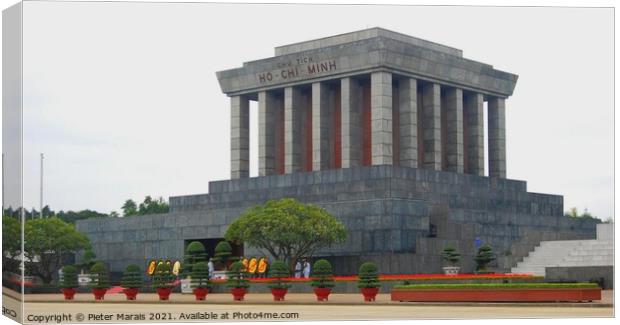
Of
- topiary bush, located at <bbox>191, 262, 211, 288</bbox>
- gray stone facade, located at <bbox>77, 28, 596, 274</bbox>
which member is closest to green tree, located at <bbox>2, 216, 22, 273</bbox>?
topiary bush, located at <bbox>191, 262, 211, 288</bbox>

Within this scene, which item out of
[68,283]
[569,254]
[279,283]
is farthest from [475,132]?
[68,283]

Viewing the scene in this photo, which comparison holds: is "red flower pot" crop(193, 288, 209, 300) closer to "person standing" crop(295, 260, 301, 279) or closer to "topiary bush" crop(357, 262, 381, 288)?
"topiary bush" crop(357, 262, 381, 288)

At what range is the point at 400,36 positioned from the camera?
5253 cm

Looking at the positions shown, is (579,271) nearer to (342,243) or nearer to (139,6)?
(342,243)

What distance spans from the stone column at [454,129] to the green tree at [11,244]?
3040 cm

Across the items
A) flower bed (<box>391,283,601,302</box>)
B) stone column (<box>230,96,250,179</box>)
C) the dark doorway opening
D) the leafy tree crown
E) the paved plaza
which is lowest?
the paved plaza

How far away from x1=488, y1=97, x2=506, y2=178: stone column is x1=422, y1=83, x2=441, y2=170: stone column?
503 centimetres

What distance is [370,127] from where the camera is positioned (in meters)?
53.4

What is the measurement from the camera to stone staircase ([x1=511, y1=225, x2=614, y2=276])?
45.4 meters

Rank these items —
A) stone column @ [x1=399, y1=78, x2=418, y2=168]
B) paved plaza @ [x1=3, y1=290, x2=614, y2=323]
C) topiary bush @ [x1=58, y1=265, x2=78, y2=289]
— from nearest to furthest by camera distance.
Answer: paved plaza @ [x1=3, y1=290, x2=614, y2=323]
topiary bush @ [x1=58, y1=265, x2=78, y2=289]
stone column @ [x1=399, y1=78, x2=418, y2=168]

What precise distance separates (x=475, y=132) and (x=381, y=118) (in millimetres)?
8126

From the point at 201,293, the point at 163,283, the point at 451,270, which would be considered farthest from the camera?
the point at 451,270

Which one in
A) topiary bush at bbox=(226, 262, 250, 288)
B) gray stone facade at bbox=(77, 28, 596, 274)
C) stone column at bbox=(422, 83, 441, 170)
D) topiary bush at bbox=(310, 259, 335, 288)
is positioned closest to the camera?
topiary bush at bbox=(310, 259, 335, 288)

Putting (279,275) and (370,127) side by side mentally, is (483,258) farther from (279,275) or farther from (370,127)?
(279,275)
